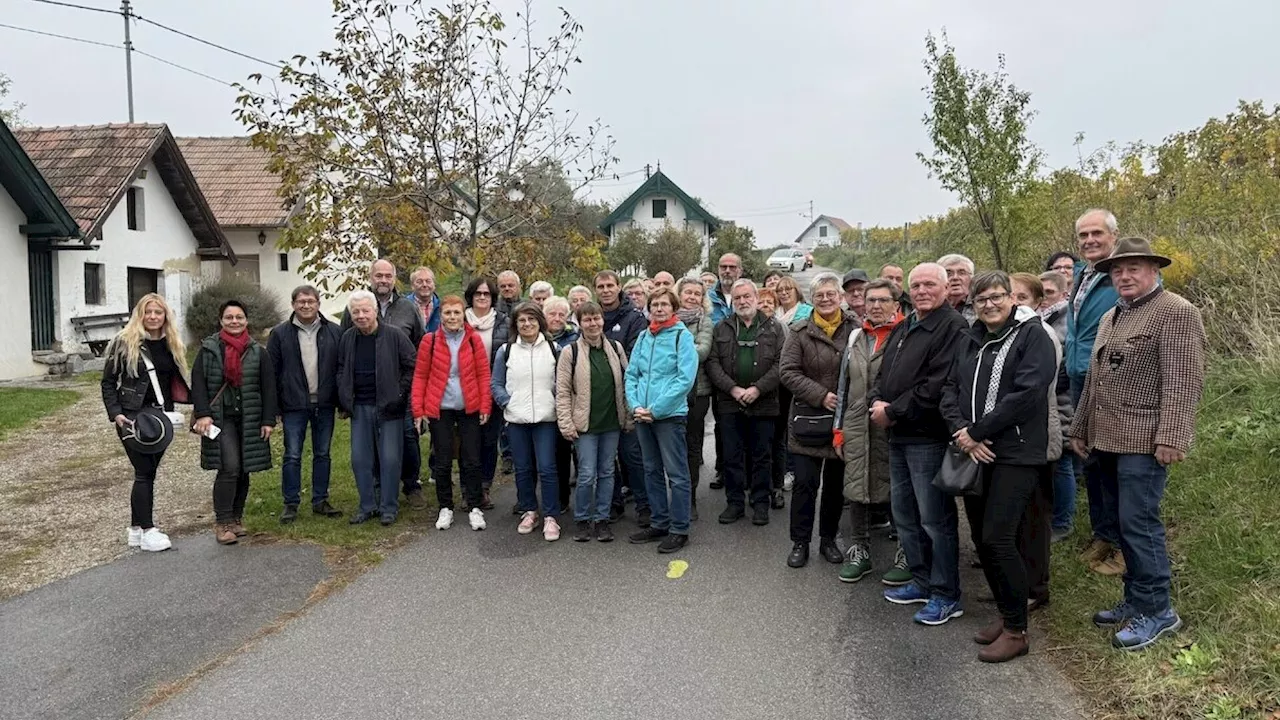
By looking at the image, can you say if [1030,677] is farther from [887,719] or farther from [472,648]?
[472,648]

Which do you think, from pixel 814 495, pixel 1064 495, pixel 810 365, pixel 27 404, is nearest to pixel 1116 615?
pixel 1064 495

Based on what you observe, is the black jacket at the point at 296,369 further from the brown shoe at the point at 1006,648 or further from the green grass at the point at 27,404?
the green grass at the point at 27,404

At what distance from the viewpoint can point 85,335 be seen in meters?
17.8

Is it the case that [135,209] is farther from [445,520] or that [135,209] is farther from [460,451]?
[445,520]

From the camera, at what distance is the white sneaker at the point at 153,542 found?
20.3 feet

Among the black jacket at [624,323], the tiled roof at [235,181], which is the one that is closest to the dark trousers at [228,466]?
the black jacket at [624,323]

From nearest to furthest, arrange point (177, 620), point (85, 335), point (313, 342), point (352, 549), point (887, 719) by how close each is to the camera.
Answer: point (887, 719) → point (177, 620) → point (352, 549) → point (313, 342) → point (85, 335)

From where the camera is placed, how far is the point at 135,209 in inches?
798

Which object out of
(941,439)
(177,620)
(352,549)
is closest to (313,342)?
(352,549)

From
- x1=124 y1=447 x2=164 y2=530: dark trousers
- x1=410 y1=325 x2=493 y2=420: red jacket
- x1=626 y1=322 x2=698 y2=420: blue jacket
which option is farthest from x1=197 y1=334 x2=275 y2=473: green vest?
x1=626 y1=322 x2=698 y2=420: blue jacket

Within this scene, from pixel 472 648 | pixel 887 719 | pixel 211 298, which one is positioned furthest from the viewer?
pixel 211 298

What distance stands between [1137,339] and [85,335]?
19.7m

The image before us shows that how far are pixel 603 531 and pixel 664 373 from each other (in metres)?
1.33

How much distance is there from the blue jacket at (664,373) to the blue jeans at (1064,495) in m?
2.62
